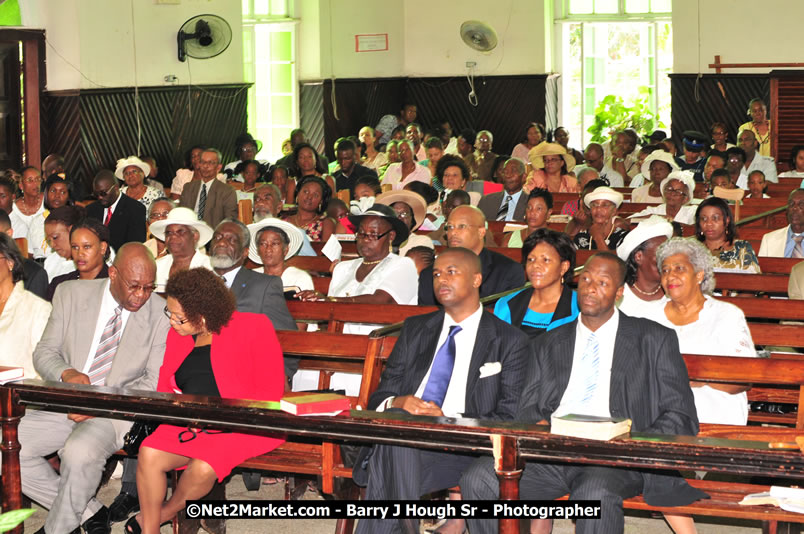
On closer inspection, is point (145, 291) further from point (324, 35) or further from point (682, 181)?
point (324, 35)

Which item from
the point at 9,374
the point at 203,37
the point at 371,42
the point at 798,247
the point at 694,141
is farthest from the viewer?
the point at 371,42

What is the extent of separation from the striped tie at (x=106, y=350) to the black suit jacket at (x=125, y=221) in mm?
3857

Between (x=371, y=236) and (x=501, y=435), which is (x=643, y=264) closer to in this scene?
(x=371, y=236)

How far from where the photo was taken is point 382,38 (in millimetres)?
19938

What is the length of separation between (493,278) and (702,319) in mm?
1656

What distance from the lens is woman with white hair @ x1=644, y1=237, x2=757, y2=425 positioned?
5.01 m

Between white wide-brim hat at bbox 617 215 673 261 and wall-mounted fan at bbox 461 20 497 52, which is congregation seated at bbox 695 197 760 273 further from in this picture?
wall-mounted fan at bbox 461 20 497 52

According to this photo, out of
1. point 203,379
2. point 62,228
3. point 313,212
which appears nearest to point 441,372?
point 203,379

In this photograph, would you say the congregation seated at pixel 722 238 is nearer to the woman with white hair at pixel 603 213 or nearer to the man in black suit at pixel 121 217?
the woman with white hair at pixel 603 213

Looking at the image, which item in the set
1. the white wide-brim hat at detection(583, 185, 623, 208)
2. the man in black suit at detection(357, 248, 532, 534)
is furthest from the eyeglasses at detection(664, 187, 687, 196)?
the man in black suit at detection(357, 248, 532, 534)

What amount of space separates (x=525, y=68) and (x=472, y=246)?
14167 mm

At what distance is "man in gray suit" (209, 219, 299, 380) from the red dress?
3.37ft

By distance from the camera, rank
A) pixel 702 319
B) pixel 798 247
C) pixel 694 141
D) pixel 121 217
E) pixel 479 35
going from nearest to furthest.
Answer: pixel 702 319, pixel 798 247, pixel 121 217, pixel 694 141, pixel 479 35

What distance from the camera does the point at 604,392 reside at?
14.8 ft
